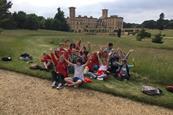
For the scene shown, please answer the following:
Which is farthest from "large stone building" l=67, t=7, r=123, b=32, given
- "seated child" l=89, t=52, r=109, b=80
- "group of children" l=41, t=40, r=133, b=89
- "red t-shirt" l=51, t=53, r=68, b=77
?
"red t-shirt" l=51, t=53, r=68, b=77

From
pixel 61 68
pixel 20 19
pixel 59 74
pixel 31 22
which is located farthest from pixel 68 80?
pixel 31 22

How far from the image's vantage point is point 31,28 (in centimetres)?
8306

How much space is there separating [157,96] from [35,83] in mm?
5642

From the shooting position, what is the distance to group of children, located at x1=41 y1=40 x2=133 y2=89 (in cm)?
1522

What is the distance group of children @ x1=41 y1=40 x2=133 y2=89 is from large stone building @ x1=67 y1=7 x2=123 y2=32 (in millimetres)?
107253

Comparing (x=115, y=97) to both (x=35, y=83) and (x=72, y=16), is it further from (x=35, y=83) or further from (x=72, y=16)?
(x=72, y=16)

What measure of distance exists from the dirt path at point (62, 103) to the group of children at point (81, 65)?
75 cm

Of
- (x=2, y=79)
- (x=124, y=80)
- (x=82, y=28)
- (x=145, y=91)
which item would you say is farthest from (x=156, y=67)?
(x=82, y=28)

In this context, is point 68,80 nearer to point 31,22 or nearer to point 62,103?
point 62,103

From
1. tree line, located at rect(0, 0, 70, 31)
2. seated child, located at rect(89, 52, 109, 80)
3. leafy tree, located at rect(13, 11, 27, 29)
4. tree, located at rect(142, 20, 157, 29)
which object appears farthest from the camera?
tree, located at rect(142, 20, 157, 29)

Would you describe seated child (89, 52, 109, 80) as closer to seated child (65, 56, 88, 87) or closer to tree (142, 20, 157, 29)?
seated child (65, 56, 88, 87)

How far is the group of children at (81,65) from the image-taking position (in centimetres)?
1522

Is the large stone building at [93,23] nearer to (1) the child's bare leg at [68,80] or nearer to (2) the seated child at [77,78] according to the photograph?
(2) the seated child at [77,78]

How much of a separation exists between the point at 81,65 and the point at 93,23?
12159 centimetres
